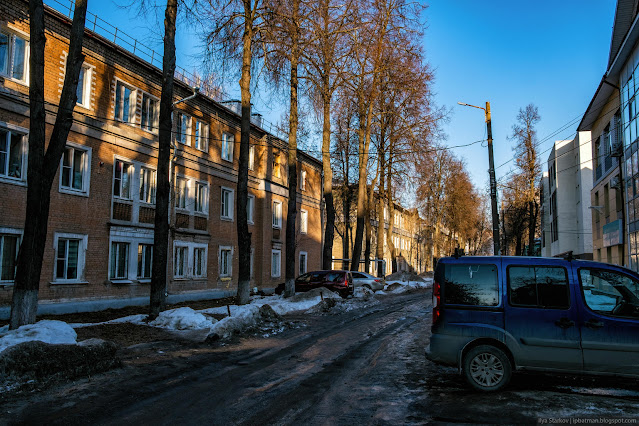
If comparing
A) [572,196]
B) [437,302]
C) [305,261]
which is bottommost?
[437,302]

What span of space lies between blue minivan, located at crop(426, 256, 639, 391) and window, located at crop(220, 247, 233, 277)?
20.5 metres

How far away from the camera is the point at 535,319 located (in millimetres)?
6629

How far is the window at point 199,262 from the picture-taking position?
24125 millimetres

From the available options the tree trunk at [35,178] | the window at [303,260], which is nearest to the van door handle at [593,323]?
the tree trunk at [35,178]

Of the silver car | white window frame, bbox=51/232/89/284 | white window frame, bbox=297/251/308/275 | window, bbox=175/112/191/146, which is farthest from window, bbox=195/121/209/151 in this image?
white window frame, bbox=297/251/308/275

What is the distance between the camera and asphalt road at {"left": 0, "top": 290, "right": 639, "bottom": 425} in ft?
18.0

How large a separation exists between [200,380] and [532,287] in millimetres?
5024

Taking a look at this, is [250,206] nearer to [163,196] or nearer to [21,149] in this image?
[21,149]

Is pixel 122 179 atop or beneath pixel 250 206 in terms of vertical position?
beneath

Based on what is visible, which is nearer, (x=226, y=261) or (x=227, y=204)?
(x=226, y=261)

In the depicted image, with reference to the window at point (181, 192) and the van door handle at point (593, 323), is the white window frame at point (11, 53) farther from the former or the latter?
the van door handle at point (593, 323)

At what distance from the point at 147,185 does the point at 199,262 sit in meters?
5.37

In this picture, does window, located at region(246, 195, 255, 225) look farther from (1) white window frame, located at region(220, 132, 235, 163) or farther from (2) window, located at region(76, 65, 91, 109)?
(2) window, located at region(76, 65, 91, 109)

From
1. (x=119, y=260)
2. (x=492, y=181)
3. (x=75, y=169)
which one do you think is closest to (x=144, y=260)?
(x=119, y=260)
